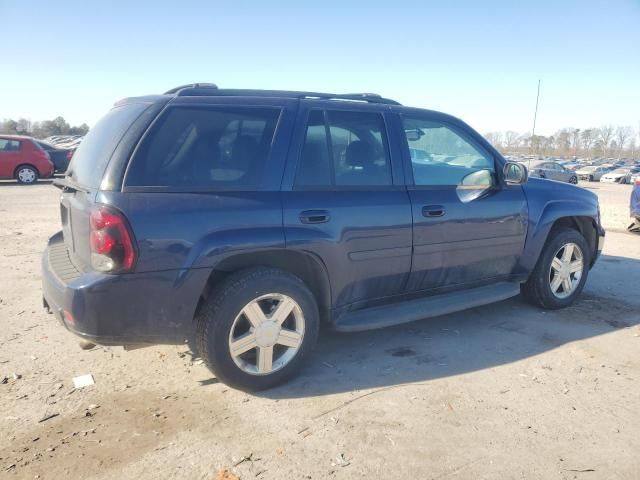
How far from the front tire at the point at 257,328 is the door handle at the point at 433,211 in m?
1.13

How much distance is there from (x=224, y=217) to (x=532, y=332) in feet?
9.59

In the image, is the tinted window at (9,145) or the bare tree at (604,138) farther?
the bare tree at (604,138)

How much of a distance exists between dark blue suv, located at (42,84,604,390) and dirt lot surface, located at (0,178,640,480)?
35 centimetres

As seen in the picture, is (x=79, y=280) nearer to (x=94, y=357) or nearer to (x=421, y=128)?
(x=94, y=357)

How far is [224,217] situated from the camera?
2977mm

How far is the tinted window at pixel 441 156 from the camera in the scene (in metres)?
3.94

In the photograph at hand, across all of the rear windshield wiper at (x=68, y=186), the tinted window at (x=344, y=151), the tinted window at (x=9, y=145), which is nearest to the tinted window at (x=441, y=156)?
the tinted window at (x=344, y=151)

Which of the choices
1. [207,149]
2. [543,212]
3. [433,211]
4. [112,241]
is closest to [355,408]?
[433,211]

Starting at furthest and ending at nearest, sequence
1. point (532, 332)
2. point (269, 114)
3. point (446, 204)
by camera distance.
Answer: point (532, 332), point (446, 204), point (269, 114)

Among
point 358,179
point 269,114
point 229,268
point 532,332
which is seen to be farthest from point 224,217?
point 532,332

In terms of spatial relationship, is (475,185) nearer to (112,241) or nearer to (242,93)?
(242,93)

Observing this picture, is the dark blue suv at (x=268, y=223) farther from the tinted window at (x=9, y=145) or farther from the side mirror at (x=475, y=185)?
the tinted window at (x=9, y=145)

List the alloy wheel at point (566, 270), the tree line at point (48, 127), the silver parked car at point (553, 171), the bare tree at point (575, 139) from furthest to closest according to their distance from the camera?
1. the bare tree at point (575, 139)
2. the tree line at point (48, 127)
3. the silver parked car at point (553, 171)
4. the alloy wheel at point (566, 270)

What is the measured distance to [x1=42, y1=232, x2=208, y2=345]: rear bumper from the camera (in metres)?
2.76
